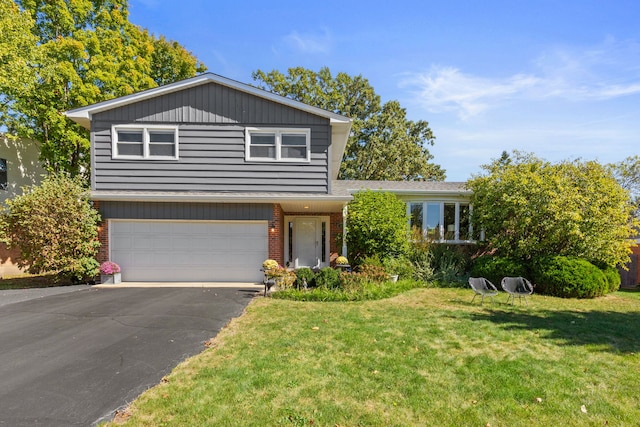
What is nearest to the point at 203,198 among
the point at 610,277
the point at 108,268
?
the point at 108,268

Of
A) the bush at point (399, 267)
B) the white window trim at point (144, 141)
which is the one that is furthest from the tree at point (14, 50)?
the bush at point (399, 267)

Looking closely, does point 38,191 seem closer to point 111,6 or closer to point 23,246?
point 23,246

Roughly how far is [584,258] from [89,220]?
1617 cm

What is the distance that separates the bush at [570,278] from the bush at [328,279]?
6.54m

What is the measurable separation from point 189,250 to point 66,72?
35.0 feet

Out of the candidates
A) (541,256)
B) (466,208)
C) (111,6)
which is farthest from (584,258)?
(111,6)

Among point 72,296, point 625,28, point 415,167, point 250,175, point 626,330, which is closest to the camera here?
point 626,330

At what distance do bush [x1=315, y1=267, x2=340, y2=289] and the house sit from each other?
81.1 inches

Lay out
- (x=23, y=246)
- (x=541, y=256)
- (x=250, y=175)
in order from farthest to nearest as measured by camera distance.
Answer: (x=250, y=175)
(x=541, y=256)
(x=23, y=246)

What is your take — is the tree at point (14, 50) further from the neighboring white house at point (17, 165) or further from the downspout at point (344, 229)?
the downspout at point (344, 229)

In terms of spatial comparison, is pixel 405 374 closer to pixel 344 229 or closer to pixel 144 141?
pixel 344 229

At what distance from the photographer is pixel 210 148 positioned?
1141 cm

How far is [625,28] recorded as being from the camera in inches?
316

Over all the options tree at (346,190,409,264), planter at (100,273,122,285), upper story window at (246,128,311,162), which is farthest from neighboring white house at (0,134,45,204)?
tree at (346,190,409,264)
